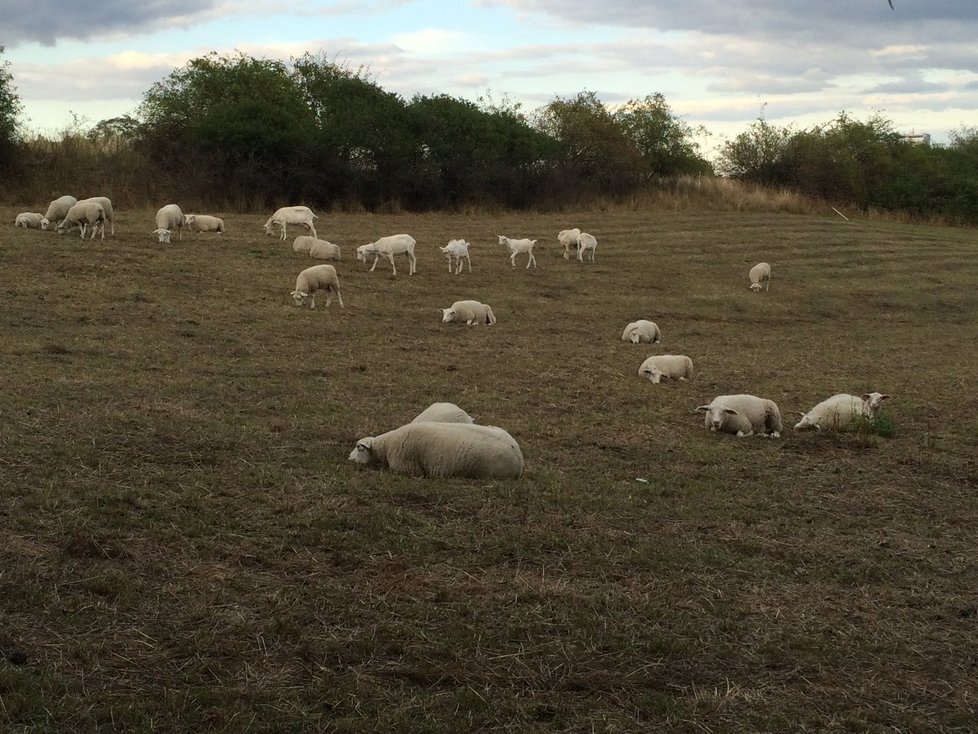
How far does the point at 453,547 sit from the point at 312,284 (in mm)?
11540

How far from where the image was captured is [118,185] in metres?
29.6

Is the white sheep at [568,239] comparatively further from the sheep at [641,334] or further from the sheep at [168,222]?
the sheep at [168,222]

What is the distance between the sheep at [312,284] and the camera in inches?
655

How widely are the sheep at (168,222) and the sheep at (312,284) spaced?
506cm

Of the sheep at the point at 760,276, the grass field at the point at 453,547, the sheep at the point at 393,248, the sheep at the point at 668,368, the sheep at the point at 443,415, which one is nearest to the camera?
the grass field at the point at 453,547

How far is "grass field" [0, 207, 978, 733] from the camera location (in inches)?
164

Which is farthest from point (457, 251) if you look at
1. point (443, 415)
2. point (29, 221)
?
point (443, 415)

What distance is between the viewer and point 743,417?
10.1 m

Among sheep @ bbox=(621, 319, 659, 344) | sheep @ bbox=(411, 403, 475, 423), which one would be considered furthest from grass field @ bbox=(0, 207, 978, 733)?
→ sheep @ bbox=(621, 319, 659, 344)

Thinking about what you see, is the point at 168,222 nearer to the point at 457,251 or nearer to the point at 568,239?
the point at 457,251

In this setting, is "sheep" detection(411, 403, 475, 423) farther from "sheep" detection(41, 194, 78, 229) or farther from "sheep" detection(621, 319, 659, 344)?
"sheep" detection(41, 194, 78, 229)

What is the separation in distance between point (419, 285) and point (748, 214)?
22321mm

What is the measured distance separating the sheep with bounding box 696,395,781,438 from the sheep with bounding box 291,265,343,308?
325 inches

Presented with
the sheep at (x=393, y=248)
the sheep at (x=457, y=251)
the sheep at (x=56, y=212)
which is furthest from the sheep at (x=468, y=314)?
the sheep at (x=56, y=212)
